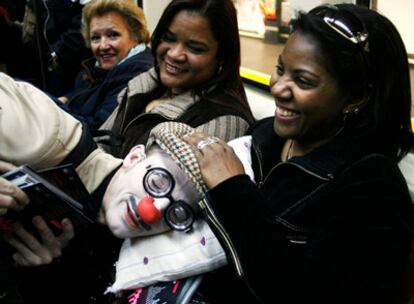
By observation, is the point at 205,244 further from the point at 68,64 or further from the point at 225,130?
the point at 68,64

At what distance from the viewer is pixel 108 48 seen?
9.23 ft

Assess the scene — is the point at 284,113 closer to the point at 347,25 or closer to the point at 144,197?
the point at 347,25

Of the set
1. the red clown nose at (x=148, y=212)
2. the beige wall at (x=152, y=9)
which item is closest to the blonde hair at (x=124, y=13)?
the beige wall at (x=152, y=9)

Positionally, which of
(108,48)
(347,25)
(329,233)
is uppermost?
(347,25)

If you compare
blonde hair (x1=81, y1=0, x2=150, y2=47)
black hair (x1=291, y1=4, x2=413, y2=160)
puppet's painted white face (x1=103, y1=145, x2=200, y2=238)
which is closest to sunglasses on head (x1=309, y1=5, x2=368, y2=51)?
black hair (x1=291, y1=4, x2=413, y2=160)

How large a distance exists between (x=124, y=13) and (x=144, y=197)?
1.85m

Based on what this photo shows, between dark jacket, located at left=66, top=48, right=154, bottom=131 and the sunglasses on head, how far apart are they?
1.42 m

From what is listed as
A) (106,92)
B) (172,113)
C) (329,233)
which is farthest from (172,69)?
(329,233)

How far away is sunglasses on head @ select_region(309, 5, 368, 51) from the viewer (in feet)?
3.90

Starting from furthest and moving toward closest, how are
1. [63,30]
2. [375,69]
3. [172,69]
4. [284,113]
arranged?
[63,30], [172,69], [284,113], [375,69]

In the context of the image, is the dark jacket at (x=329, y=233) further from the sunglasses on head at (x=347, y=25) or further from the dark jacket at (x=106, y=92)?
the dark jacket at (x=106, y=92)

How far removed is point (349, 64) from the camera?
1.20m

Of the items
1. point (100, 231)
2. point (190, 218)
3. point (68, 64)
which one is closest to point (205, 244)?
point (190, 218)

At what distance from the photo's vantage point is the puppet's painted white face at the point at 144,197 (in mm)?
1234
